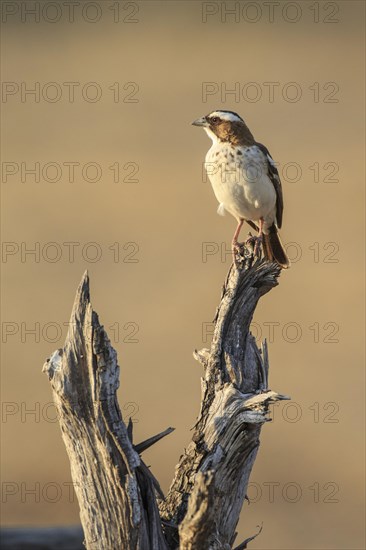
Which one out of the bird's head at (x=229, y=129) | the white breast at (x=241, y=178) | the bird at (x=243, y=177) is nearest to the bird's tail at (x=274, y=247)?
the bird at (x=243, y=177)

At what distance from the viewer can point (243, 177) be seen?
9.37 meters

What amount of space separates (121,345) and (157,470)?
8.87ft

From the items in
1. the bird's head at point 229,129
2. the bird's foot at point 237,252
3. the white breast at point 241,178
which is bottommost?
the bird's foot at point 237,252

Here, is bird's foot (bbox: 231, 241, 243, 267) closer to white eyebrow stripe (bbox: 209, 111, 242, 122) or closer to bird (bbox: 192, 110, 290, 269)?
bird (bbox: 192, 110, 290, 269)

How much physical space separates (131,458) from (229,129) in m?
4.28

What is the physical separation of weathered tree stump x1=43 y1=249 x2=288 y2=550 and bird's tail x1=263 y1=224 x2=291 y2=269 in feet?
9.51

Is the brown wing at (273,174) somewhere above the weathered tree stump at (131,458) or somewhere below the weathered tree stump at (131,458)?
above

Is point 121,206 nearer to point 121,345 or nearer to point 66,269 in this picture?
point 66,269

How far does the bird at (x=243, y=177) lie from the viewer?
9414 millimetres

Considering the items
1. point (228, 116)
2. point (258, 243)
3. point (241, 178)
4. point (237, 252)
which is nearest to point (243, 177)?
point (241, 178)

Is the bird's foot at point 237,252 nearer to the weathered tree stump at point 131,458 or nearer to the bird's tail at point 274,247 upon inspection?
the bird's tail at point 274,247

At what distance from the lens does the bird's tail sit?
9516 mm

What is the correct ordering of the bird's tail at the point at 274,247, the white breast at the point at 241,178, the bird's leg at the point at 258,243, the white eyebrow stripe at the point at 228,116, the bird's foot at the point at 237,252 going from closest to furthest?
the bird's foot at the point at 237,252 < the bird's leg at the point at 258,243 < the white breast at the point at 241,178 < the bird's tail at the point at 274,247 < the white eyebrow stripe at the point at 228,116

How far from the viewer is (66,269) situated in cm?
1898
